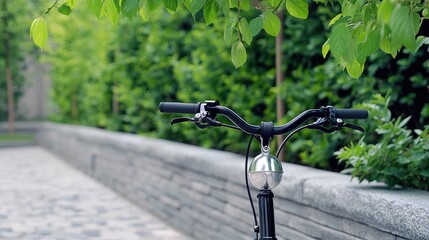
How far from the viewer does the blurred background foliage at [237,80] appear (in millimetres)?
5039

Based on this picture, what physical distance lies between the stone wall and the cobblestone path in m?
0.22

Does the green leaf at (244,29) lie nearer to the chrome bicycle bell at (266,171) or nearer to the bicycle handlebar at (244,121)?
the bicycle handlebar at (244,121)

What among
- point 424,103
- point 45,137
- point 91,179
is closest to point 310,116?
point 424,103

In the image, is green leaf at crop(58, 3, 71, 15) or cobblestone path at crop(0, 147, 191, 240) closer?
green leaf at crop(58, 3, 71, 15)

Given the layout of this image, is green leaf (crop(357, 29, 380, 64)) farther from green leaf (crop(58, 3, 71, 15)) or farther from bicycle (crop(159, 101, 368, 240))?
green leaf (crop(58, 3, 71, 15))

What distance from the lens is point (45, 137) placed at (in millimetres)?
18406

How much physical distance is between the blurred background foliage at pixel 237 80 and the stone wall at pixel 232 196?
1.43 ft

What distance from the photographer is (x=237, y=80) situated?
7.02 meters

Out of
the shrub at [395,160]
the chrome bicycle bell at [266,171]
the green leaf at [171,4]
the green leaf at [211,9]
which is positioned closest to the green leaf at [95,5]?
the green leaf at [171,4]

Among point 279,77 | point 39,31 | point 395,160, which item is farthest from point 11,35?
point 39,31

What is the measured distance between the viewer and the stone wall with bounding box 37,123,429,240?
11.6ft

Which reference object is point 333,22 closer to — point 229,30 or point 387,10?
point 229,30

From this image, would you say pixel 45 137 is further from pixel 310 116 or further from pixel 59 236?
pixel 310 116

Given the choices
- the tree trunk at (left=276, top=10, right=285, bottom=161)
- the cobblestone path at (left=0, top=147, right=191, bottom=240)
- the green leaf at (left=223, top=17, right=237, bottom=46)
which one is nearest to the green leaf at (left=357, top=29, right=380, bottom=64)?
the green leaf at (left=223, top=17, right=237, bottom=46)
